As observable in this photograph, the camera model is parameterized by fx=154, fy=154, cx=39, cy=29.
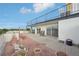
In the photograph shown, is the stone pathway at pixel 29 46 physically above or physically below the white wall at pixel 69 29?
below

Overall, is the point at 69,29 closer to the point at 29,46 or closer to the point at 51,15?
the point at 51,15

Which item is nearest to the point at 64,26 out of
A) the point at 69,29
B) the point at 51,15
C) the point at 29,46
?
the point at 69,29

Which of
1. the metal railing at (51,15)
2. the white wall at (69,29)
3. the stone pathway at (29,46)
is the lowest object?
the stone pathway at (29,46)

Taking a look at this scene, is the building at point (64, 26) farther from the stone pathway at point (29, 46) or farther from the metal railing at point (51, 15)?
the stone pathway at point (29, 46)

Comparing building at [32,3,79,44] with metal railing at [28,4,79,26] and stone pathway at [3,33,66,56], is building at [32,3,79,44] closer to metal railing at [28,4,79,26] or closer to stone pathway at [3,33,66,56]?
metal railing at [28,4,79,26]

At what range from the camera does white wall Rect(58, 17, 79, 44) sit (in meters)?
2.38

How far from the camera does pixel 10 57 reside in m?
2.44

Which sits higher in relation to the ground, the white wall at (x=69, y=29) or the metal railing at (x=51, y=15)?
the metal railing at (x=51, y=15)

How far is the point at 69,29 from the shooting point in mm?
2443

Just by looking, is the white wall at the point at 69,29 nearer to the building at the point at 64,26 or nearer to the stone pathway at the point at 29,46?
the building at the point at 64,26

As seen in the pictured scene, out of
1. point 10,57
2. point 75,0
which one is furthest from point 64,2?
point 10,57

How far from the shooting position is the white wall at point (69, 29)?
238 centimetres

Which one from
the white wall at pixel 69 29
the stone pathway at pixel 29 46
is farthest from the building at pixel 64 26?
the stone pathway at pixel 29 46

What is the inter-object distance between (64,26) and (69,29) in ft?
0.30
